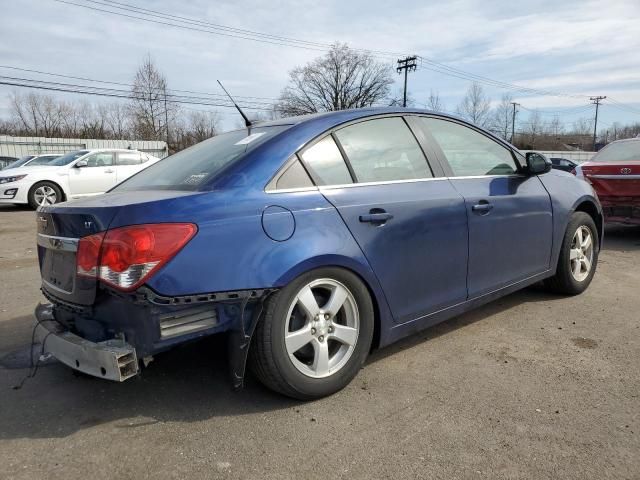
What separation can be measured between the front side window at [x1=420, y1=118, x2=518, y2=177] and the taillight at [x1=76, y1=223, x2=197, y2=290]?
6.34 feet

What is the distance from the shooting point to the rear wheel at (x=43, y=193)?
1248 cm

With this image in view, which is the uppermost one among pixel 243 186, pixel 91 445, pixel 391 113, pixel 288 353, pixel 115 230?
pixel 391 113

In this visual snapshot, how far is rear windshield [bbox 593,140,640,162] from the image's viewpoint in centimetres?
784

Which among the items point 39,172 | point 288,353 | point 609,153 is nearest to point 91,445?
point 288,353

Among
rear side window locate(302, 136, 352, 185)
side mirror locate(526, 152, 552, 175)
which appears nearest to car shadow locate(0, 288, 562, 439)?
rear side window locate(302, 136, 352, 185)

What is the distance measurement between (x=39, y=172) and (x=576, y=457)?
1344 cm

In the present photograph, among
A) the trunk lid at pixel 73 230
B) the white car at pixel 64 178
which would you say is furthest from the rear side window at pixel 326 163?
the white car at pixel 64 178

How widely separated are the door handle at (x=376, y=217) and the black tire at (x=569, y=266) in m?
2.17

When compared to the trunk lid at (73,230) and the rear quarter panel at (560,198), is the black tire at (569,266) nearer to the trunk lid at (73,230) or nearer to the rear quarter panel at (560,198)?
the rear quarter panel at (560,198)

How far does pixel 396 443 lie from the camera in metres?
2.27

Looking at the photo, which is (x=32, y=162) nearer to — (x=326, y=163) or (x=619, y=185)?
(x=326, y=163)

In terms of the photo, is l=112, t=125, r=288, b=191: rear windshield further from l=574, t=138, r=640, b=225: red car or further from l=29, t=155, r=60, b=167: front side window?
l=29, t=155, r=60, b=167: front side window

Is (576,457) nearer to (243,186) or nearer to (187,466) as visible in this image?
(187,466)

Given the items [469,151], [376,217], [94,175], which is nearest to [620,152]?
[469,151]
